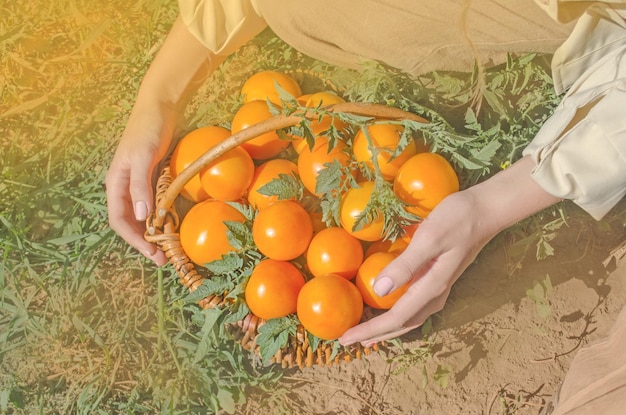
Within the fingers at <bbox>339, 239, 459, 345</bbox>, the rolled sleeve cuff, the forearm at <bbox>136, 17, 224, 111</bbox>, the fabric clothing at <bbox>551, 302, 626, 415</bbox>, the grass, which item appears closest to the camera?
the fabric clothing at <bbox>551, 302, 626, 415</bbox>

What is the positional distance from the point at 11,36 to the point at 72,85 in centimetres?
30

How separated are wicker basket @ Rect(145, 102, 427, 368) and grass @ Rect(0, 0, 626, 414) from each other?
110 millimetres

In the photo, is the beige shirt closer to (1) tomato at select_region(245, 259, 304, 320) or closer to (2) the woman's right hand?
(2) the woman's right hand

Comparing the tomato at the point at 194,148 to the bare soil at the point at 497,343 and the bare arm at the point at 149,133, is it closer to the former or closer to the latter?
the bare arm at the point at 149,133

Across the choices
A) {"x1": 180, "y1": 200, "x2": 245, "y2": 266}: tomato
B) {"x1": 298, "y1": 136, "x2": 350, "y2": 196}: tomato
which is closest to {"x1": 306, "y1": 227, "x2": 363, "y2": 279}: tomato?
{"x1": 298, "y1": 136, "x2": 350, "y2": 196}: tomato

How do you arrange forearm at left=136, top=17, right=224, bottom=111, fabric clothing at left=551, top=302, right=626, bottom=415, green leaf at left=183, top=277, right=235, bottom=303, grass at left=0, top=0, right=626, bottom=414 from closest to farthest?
1. fabric clothing at left=551, top=302, right=626, bottom=415
2. green leaf at left=183, top=277, right=235, bottom=303
3. forearm at left=136, top=17, right=224, bottom=111
4. grass at left=0, top=0, right=626, bottom=414

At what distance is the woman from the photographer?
1.16 m

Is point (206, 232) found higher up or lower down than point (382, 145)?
lower down

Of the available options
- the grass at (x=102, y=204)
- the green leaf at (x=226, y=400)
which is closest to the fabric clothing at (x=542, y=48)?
the grass at (x=102, y=204)

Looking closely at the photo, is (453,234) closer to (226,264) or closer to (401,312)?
(401,312)

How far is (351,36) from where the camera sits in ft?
4.79

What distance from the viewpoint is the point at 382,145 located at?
1.32 metres

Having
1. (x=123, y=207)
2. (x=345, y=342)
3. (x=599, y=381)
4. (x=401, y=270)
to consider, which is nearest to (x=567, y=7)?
(x=401, y=270)

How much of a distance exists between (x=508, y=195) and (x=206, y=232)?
0.66 m
